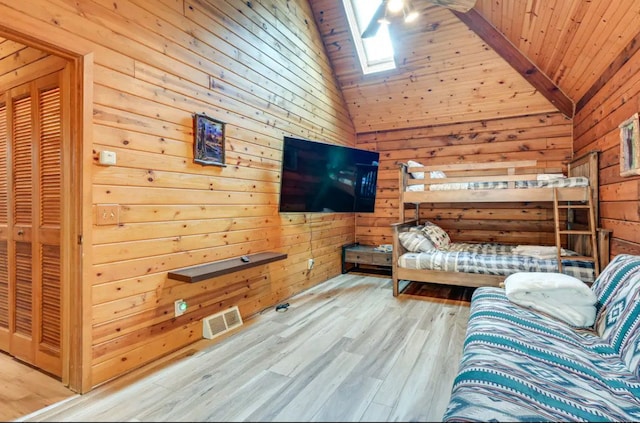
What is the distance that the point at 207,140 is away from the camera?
8.36 feet

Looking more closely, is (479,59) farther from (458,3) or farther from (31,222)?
(31,222)

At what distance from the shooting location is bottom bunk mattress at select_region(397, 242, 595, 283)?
9.87 ft

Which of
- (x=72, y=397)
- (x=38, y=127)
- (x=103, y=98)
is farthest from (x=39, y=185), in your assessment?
(x=72, y=397)

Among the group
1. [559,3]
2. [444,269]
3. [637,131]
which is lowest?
[444,269]

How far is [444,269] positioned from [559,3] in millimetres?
2582

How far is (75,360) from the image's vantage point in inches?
72.8

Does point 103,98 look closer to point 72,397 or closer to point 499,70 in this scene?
point 72,397

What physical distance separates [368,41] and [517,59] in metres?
1.88

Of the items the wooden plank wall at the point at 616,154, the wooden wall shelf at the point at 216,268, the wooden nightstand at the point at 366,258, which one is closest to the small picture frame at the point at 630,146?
the wooden plank wall at the point at 616,154

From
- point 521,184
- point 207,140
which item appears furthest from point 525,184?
point 207,140

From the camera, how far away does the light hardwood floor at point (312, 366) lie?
1.96 ft

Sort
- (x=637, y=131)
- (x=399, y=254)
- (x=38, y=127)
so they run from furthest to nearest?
(x=399, y=254), (x=637, y=131), (x=38, y=127)

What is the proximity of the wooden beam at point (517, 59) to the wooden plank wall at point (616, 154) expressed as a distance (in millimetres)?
667

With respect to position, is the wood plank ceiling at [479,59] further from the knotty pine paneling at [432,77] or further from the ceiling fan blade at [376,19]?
the ceiling fan blade at [376,19]
